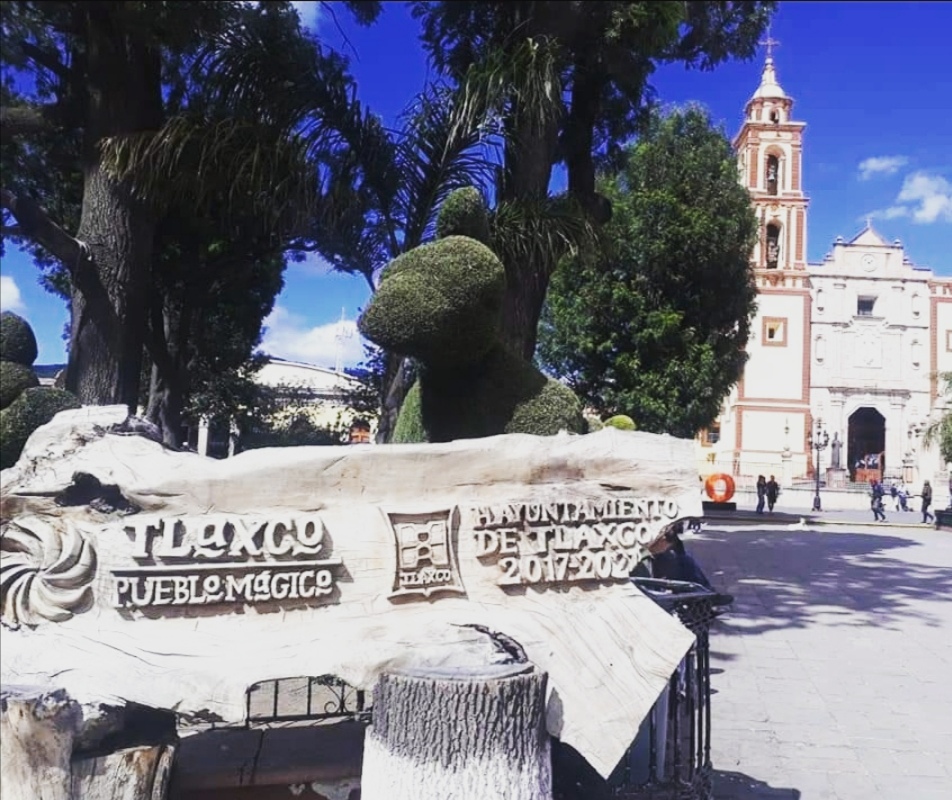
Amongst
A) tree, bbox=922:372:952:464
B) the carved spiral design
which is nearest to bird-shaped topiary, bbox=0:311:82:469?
the carved spiral design

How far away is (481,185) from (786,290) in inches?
1151

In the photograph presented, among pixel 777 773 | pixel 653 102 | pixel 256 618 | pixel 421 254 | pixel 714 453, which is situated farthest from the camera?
pixel 714 453

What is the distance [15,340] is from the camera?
4191 mm

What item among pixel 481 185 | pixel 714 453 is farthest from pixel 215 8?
pixel 714 453

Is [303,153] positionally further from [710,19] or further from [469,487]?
[710,19]

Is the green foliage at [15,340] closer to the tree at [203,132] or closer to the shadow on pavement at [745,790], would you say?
the tree at [203,132]

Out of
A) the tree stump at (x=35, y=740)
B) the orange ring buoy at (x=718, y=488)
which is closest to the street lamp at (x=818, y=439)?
the orange ring buoy at (x=718, y=488)

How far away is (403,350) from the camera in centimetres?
366

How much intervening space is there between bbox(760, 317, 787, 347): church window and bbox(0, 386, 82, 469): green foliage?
1256 inches

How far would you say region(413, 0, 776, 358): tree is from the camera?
19.0 ft

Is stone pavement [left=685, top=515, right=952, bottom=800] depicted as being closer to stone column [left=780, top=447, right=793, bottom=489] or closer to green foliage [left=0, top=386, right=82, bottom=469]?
green foliage [left=0, top=386, right=82, bottom=469]

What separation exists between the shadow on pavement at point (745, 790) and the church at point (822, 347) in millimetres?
27059

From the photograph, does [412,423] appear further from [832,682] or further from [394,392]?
[832,682]

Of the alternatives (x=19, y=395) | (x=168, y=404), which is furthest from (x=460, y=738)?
(x=168, y=404)
